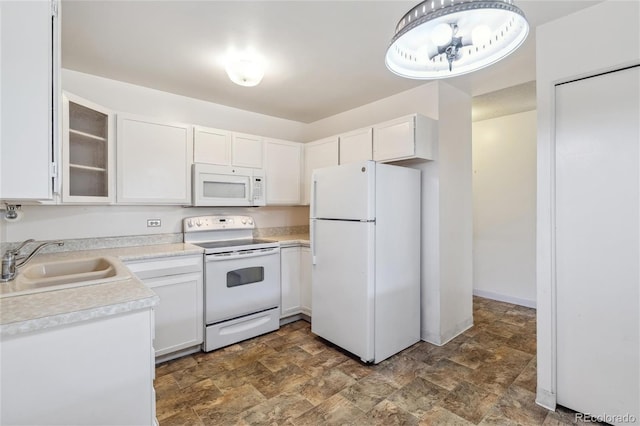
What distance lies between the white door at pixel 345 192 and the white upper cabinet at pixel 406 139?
435 millimetres

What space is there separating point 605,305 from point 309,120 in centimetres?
362

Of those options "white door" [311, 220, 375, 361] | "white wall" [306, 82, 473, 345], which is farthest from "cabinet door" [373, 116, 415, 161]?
"white door" [311, 220, 375, 361]

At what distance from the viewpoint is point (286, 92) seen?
319 centimetres

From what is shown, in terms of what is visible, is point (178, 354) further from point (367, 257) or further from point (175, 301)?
point (367, 257)

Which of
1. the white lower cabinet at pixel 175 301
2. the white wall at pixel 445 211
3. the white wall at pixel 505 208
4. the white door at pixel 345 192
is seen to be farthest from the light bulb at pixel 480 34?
the white wall at pixel 505 208

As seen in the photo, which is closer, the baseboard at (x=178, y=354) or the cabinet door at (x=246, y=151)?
the baseboard at (x=178, y=354)

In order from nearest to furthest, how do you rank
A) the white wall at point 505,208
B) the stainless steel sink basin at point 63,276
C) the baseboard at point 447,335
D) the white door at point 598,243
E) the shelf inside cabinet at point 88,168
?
1. the stainless steel sink basin at point 63,276
2. the white door at point 598,243
3. the shelf inside cabinet at point 88,168
4. the baseboard at point 447,335
5. the white wall at point 505,208

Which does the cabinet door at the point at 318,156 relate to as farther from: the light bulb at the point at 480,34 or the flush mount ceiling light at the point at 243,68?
the light bulb at the point at 480,34

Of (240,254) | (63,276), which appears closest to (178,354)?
(240,254)

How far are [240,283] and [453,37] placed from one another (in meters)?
2.56

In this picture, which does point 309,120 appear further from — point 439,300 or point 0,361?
point 0,361

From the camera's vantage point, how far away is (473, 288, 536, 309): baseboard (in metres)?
3.83

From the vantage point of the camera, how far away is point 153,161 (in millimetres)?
2752

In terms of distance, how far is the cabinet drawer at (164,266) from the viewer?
2.36m
